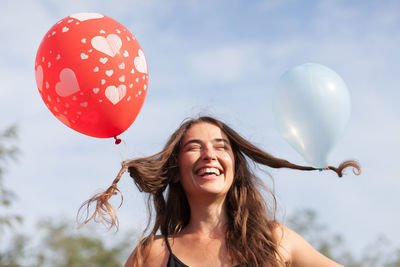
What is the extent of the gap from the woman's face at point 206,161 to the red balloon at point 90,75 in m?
0.46

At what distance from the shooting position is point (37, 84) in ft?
11.9

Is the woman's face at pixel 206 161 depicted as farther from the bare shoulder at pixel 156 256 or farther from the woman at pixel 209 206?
the bare shoulder at pixel 156 256

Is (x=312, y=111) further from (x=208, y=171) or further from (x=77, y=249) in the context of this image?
(x=77, y=249)

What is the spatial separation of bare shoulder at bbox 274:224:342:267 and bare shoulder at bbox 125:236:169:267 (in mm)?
738

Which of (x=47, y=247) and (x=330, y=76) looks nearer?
(x=330, y=76)

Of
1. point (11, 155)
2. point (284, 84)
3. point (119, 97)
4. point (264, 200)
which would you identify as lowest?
point (264, 200)

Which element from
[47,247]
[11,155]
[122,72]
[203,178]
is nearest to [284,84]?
[203,178]

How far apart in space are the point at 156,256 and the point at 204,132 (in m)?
0.90

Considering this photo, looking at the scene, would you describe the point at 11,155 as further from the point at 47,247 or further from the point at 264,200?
the point at 264,200

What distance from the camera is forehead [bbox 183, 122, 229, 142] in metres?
3.82

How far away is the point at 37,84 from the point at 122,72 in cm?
61

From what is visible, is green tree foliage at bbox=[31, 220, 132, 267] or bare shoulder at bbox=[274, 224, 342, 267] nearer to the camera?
bare shoulder at bbox=[274, 224, 342, 267]

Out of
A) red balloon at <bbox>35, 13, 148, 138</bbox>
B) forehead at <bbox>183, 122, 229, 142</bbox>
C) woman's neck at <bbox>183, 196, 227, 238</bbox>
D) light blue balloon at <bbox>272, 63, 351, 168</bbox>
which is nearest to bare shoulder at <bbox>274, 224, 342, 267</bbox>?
woman's neck at <bbox>183, 196, 227, 238</bbox>

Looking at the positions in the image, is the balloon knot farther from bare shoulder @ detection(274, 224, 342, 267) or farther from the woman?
bare shoulder @ detection(274, 224, 342, 267)
